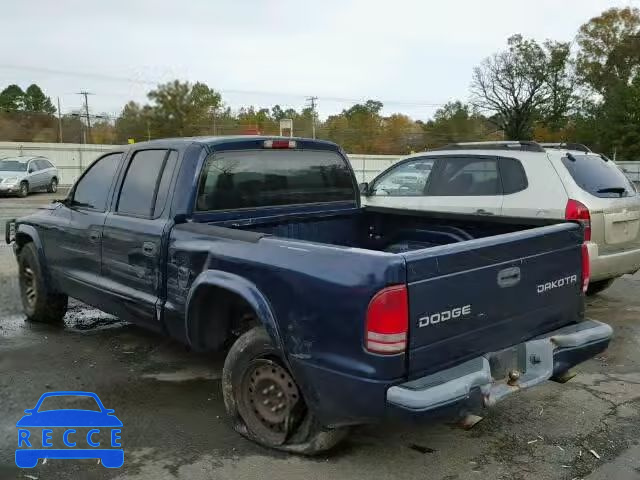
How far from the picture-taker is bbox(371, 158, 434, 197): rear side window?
7438 millimetres

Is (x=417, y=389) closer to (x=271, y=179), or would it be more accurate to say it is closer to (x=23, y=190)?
(x=271, y=179)

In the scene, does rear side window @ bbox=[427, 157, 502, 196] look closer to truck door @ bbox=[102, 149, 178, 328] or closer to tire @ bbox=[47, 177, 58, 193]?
truck door @ bbox=[102, 149, 178, 328]

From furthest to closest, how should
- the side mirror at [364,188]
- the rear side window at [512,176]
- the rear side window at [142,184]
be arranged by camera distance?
1. the side mirror at [364,188]
2. the rear side window at [512,176]
3. the rear side window at [142,184]

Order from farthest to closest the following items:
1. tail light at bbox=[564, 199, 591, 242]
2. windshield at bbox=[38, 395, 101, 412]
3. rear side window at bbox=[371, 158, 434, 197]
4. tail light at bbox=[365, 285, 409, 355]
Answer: rear side window at bbox=[371, 158, 434, 197]
tail light at bbox=[564, 199, 591, 242]
windshield at bbox=[38, 395, 101, 412]
tail light at bbox=[365, 285, 409, 355]

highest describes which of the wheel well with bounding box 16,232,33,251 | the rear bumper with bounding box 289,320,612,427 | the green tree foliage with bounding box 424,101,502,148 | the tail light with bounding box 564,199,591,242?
the green tree foliage with bounding box 424,101,502,148

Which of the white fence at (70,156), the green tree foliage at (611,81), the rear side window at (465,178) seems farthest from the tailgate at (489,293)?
the green tree foliage at (611,81)

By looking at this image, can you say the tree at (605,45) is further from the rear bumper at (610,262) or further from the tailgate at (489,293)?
the tailgate at (489,293)

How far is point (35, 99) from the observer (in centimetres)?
7012

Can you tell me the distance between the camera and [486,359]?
3.20 meters

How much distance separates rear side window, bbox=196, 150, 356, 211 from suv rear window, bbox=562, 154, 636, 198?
93.3 inches

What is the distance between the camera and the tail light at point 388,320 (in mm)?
2832

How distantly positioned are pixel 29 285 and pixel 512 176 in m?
5.09

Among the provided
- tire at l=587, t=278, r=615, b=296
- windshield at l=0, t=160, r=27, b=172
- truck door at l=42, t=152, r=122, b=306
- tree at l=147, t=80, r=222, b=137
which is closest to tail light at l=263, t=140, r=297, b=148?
truck door at l=42, t=152, r=122, b=306

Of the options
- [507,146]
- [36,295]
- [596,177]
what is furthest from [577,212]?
[36,295]
